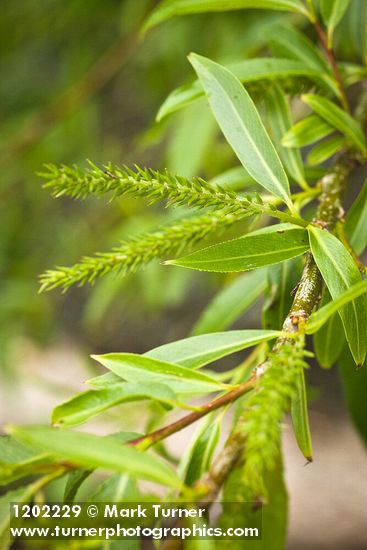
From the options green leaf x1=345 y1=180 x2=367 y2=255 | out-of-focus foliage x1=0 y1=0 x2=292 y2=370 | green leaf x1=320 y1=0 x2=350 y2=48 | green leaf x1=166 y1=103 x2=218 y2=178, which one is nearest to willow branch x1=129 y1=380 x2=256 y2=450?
green leaf x1=345 y1=180 x2=367 y2=255

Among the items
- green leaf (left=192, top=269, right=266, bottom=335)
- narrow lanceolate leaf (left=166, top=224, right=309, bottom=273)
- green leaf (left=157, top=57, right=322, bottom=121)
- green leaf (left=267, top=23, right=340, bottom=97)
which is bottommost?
narrow lanceolate leaf (left=166, top=224, right=309, bottom=273)

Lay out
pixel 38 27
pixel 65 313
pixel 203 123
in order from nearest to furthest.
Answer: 1. pixel 203 123
2. pixel 38 27
3. pixel 65 313

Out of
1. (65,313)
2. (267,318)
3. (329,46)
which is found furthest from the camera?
(65,313)

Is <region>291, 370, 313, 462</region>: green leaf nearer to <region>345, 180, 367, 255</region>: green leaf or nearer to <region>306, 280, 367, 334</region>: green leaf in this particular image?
<region>306, 280, 367, 334</region>: green leaf

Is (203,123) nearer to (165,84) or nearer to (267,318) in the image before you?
(165,84)

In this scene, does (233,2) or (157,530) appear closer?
(157,530)

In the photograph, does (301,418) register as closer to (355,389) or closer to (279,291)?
(279,291)

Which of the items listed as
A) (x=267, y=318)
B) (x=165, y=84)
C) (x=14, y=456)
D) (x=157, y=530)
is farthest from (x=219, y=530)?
(x=165, y=84)
